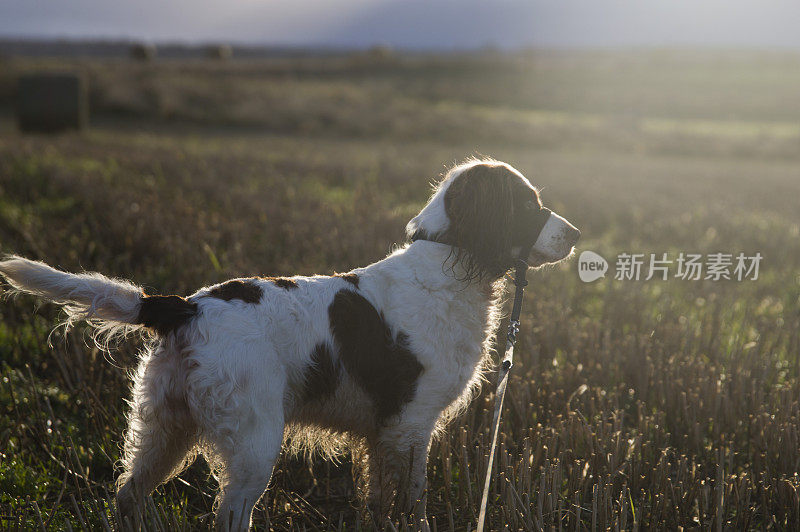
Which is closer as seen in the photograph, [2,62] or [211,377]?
[211,377]

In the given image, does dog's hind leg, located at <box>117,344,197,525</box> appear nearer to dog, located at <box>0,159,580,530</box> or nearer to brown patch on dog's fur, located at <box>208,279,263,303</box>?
dog, located at <box>0,159,580,530</box>

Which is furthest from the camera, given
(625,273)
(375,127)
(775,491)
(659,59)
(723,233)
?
(659,59)

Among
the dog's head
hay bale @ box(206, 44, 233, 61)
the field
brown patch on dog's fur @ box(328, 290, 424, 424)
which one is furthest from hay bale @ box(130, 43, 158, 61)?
brown patch on dog's fur @ box(328, 290, 424, 424)

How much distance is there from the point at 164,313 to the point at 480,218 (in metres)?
1.47

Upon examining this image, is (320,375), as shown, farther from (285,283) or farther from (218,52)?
(218,52)

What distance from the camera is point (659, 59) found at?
5747 cm

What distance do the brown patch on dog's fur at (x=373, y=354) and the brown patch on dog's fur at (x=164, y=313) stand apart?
60cm

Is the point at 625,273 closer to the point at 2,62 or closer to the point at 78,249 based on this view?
the point at 78,249

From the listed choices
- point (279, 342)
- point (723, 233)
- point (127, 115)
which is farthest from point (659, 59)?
point (279, 342)

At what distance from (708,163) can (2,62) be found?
3061cm

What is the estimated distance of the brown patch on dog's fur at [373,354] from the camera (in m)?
2.95

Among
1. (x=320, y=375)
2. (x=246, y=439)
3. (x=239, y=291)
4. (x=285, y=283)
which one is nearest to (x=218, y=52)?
(x=285, y=283)

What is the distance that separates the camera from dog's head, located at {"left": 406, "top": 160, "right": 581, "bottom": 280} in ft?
10.5

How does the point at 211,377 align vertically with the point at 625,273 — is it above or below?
above
